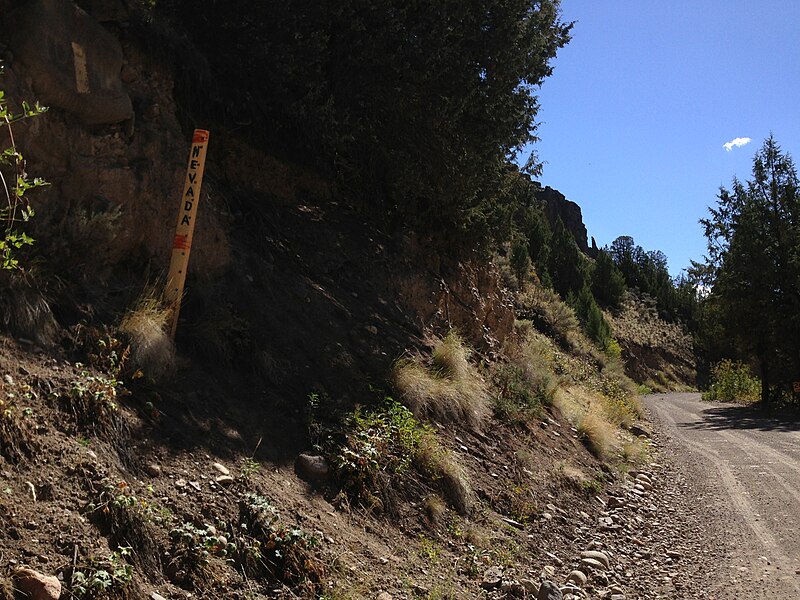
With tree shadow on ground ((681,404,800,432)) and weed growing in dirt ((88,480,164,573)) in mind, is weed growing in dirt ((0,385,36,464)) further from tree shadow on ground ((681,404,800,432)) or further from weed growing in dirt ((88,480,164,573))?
tree shadow on ground ((681,404,800,432))

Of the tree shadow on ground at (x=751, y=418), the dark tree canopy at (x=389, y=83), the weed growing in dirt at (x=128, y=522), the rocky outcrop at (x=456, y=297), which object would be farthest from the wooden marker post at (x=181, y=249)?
the tree shadow on ground at (x=751, y=418)

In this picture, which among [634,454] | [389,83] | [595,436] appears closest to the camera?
[389,83]

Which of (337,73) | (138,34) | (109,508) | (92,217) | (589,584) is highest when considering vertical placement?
(337,73)

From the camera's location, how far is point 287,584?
161 inches

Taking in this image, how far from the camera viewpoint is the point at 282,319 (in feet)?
23.9

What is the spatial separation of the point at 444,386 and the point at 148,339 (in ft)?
12.7

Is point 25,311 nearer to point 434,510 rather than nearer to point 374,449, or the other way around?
point 374,449

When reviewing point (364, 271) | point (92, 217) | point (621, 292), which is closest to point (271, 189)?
point (364, 271)

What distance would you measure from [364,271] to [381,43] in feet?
10.9

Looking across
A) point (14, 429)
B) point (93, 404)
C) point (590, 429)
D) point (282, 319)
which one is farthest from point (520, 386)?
point (14, 429)

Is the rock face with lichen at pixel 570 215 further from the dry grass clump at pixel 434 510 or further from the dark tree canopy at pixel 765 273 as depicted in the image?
the dry grass clump at pixel 434 510

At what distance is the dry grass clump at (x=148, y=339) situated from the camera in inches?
200

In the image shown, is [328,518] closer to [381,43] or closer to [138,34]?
[138,34]

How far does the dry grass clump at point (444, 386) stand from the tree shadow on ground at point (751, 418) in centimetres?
1078
